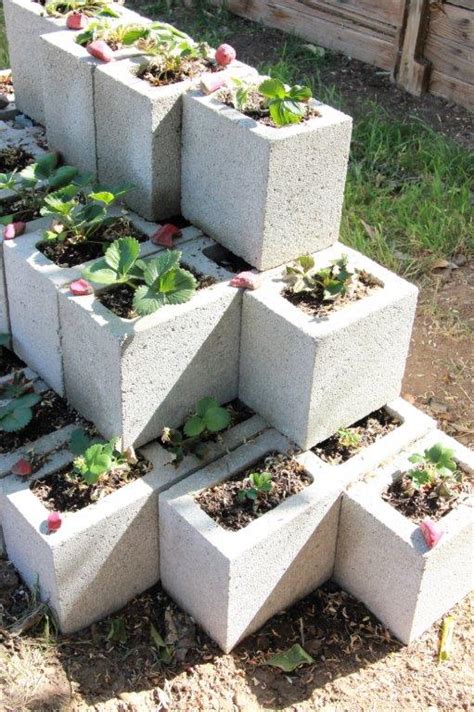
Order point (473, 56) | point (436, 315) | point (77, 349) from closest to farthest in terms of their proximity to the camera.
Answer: point (77, 349) → point (436, 315) → point (473, 56)

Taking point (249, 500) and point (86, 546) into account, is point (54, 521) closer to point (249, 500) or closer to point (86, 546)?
point (86, 546)

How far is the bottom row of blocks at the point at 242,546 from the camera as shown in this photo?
2420 millimetres

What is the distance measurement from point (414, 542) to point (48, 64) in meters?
1.90

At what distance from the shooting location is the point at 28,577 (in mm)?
2631

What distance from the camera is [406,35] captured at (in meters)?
5.53

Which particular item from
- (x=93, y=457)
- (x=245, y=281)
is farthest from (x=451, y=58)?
(x=93, y=457)

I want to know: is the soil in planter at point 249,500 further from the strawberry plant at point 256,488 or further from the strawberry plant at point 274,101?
the strawberry plant at point 274,101

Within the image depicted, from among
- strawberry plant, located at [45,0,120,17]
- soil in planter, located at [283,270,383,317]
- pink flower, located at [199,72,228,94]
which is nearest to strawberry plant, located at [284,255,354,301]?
soil in planter, located at [283,270,383,317]

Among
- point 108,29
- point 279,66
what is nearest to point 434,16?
point 279,66

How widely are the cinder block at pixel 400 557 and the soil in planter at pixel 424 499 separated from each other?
2 centimetres

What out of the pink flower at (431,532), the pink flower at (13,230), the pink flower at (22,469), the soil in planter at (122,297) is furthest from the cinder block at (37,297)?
the pink flower at (431,532)

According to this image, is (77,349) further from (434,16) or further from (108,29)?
(434,16)

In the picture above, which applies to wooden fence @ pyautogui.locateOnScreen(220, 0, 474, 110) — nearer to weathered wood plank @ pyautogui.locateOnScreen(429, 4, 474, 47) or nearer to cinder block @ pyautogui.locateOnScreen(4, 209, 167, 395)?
weathered wood plank @ pyautogui.locateOnScreen(429, 4, 474, 47)

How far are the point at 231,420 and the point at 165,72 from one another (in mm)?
1057
